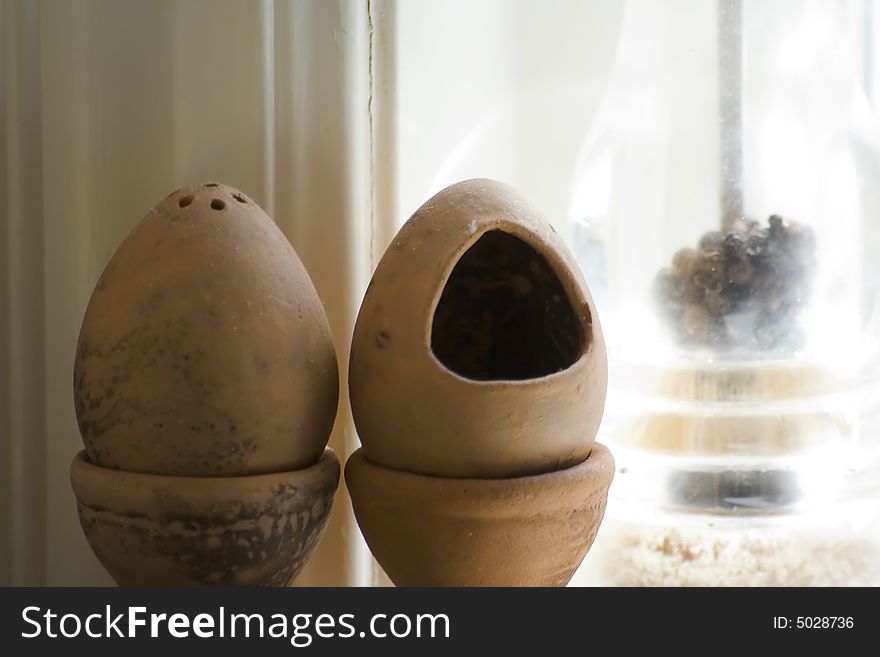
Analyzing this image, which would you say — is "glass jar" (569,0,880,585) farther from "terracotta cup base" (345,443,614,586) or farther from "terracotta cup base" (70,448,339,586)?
"terracotta cup base" (70,448,339,586)

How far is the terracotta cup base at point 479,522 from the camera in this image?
0.61m

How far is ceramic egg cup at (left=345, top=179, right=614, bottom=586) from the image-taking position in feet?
2.01

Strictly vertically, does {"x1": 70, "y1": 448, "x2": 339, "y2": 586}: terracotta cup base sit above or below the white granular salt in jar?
above

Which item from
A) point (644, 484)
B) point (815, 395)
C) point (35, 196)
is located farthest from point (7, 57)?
point (815, 395)

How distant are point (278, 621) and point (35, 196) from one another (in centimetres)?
51

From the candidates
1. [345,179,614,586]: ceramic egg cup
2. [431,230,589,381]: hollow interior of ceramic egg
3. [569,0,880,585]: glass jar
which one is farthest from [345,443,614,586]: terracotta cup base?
[569,0,880,585]: glass jar

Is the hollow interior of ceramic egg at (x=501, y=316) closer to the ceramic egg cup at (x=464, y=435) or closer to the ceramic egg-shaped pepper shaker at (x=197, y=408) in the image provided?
the ceramic egg cup at (x=464, y=435)

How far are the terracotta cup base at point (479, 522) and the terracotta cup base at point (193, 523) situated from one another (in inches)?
2.2

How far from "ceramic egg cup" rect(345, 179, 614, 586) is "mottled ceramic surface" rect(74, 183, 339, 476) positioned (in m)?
0.05

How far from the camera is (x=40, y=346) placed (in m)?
0.89

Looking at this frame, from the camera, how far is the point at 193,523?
61 cm

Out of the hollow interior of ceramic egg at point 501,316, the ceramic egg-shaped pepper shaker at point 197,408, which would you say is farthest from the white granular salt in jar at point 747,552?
the ceramic egg-shaped pepper shaker at point 197,408

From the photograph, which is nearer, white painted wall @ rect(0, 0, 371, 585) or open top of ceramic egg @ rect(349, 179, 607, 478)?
open top of ceramic egg @ rect(349, 179, 607, 478)

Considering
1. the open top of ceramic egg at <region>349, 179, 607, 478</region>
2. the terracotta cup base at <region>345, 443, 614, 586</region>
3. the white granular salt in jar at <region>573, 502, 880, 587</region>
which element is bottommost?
the white granular salt in jar at <region>573, 502, 880, 587</region>
